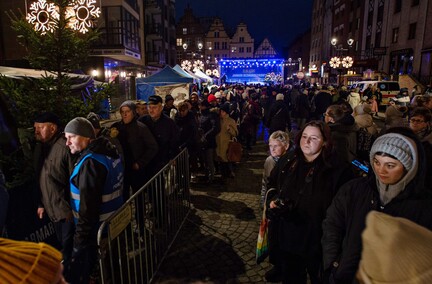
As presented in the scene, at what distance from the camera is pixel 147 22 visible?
1377 inches

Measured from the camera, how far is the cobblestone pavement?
4.06 meters

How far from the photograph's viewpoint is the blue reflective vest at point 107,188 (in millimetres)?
3143

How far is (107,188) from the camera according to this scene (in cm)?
325

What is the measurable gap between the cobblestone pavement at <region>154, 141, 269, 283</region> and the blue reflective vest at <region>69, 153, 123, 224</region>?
51.9 inches

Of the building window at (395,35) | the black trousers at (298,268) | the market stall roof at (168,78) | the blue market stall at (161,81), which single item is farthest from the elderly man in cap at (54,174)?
the building window at (395,35)

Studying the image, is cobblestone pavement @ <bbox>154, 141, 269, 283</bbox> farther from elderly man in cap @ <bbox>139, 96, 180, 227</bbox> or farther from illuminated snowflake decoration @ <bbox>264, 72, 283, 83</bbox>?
illuminated snowflake decoration @ <bbox>264, 72, 283, 83</bbox>

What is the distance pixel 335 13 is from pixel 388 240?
192 feet

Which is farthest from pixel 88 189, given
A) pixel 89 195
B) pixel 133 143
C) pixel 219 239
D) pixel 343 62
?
pixel 343 62

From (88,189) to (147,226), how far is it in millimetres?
2344

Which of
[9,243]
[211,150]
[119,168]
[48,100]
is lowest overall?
[211,150]

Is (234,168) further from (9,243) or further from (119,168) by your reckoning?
(9,243)

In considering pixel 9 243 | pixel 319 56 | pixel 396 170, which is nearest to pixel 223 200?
pixel 396 170

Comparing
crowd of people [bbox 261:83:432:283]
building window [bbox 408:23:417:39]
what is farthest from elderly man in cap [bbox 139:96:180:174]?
building window [bbox 408:23:417:39]

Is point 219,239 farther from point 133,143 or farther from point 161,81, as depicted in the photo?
point 161,81
